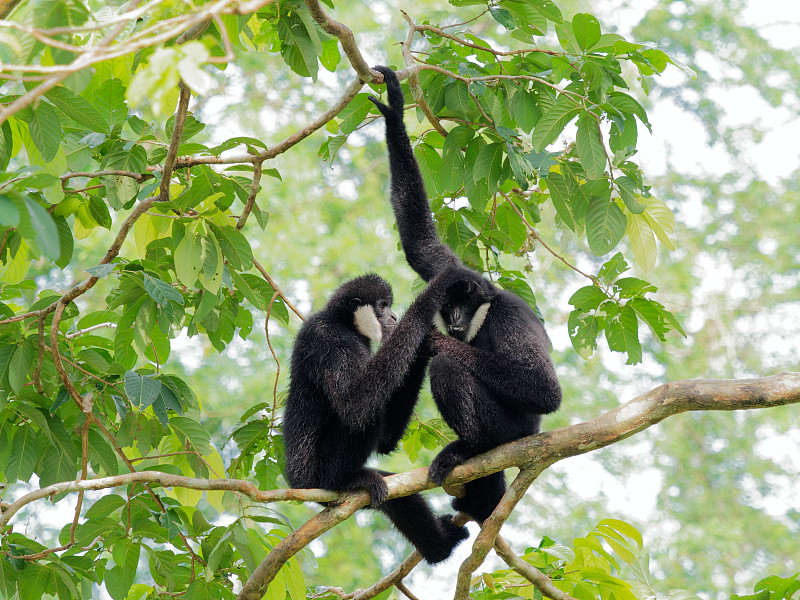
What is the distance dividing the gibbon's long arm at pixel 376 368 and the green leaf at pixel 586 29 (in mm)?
1420

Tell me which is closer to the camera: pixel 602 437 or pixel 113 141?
pixel 602 437

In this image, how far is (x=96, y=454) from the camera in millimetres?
3881

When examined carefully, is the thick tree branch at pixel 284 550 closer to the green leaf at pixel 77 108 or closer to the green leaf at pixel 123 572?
the green leaf at pixel 123 572

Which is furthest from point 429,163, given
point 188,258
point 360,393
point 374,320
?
point 188,258

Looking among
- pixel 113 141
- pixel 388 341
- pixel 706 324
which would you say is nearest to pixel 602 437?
pixel 388 341

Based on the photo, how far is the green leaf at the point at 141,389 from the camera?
3.37m

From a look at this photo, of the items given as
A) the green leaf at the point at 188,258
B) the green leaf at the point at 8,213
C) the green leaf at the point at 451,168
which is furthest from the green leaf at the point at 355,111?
the green leaf at the point at 8,213

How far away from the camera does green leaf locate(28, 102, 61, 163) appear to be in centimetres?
310

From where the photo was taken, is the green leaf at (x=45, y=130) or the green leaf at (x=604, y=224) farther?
the green leaf at (x=604, y=224)

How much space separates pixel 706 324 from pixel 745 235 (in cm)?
206

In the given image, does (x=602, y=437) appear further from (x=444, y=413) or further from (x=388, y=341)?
(x=388, y=341)

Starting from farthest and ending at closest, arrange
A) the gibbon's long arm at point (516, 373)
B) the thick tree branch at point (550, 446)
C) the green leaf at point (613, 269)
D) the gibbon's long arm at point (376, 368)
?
1. the green leaf at point (613, 269)
2. the gibbon's long arm at point (516, 373)
3. the gibbon's long arm at point (376, 368)
4. the thick tree branch at point (550, 446)

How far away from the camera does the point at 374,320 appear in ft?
14.4

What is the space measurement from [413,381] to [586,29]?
2.11 meters
